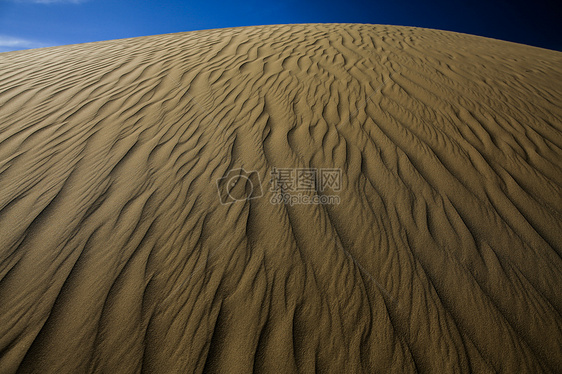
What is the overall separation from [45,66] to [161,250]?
16.6ft

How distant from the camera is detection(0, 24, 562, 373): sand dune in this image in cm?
116

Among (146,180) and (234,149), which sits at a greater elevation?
(234,149)

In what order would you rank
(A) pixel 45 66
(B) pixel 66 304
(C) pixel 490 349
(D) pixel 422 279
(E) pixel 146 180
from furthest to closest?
(A) pixel 45 66, (E) pixel 146 180, (D) pixel 422 279, (B) pixel 66 304, (C) pixel 490 349

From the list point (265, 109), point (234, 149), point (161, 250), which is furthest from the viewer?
point (265, 109)

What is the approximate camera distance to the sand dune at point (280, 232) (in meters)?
1.16

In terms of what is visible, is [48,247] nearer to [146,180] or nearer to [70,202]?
[70,202]

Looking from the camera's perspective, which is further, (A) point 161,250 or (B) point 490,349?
(A) point 161,250

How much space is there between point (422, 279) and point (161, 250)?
145cm

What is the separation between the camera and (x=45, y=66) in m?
4.45

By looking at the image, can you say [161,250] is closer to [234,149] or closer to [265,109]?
[234,149]

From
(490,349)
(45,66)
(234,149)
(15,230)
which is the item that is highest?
(45,66)

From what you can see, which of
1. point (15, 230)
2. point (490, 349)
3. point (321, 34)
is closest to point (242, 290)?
point (490, 349)

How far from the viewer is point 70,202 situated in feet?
6.01

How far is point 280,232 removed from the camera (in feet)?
5.35
